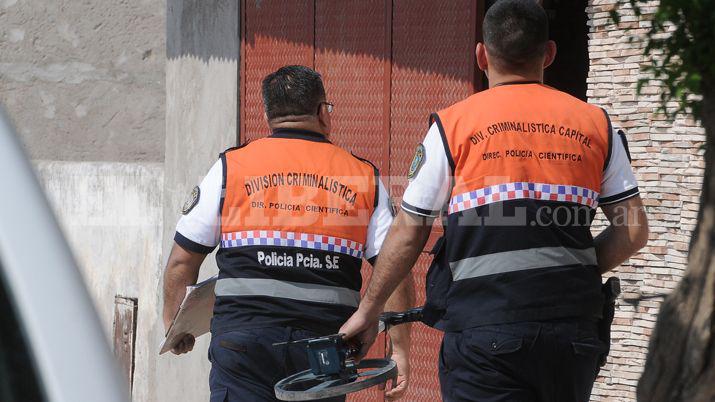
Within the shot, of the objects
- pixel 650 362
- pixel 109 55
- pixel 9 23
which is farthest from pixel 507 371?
pixel 9 23

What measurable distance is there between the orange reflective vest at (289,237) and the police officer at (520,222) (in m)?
0.45

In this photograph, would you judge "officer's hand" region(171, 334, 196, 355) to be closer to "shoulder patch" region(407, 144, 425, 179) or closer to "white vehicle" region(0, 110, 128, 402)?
"shoulder patch" region(407, 144, 425, 179)

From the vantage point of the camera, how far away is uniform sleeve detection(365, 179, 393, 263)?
4262 millimetres

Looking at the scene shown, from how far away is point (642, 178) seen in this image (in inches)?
210

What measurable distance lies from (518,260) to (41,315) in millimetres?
2244

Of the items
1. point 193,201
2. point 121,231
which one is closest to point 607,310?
point 193,201

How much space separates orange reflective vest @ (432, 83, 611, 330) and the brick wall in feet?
5.33

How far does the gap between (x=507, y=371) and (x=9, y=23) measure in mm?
6662

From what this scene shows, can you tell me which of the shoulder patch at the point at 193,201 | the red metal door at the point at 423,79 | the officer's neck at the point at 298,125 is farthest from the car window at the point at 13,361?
the red metal door at the point at 423,79

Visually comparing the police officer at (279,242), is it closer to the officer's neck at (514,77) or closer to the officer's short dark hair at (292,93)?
the officer's short dark hair at (292,93)

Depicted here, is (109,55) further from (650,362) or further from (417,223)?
(650,362)

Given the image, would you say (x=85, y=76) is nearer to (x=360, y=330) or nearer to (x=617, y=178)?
(x=360, y=330)

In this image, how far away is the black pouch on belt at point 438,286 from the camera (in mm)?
3748

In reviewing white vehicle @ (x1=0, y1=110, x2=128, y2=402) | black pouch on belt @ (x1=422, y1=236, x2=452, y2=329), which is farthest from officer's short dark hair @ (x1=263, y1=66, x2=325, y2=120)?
white vehicle @ (x1=0, y1=110, x2=128, y2=402)
